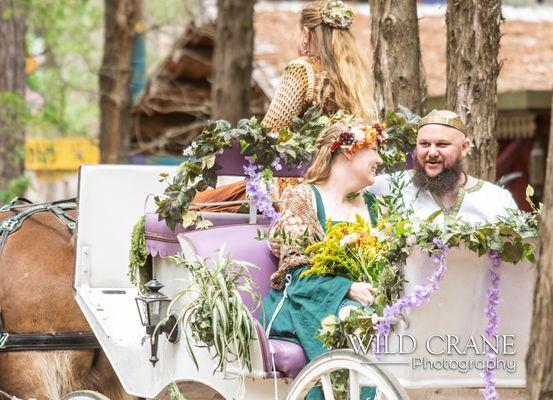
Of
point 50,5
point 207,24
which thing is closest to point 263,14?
point 207,24

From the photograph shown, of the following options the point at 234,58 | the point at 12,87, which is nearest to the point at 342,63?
the point at 234,58

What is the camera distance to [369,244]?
18.4 ft

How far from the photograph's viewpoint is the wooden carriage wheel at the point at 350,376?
471 cm

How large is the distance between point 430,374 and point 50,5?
16480 mm

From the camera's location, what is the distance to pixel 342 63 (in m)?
6.99

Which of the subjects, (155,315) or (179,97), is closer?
(155,315)

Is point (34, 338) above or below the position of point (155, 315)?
below

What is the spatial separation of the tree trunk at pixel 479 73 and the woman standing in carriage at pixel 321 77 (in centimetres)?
93

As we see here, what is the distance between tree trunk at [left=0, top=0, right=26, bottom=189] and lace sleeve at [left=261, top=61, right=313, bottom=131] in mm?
8524

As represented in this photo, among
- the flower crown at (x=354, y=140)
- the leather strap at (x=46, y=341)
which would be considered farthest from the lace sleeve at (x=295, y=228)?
the leather strap at (x=46, y=341)

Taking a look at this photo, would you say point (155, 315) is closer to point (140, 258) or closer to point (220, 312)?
point (140, 258)

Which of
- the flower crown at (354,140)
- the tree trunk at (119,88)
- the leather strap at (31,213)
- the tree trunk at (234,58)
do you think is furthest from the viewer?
the tree trunk at (119,88)

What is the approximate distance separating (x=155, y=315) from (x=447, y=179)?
1595 mm

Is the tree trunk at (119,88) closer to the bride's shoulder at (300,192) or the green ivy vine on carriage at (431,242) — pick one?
the bride's shoulder at (300,192)
